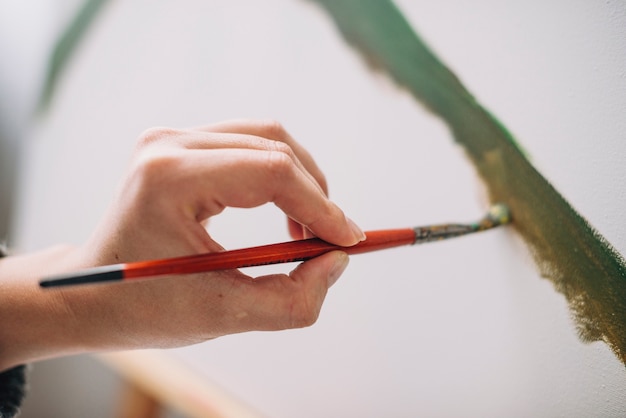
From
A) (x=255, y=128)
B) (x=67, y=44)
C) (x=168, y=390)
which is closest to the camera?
(x=255, y=128)

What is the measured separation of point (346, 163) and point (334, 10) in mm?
197

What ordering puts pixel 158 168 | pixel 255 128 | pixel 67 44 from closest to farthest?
pixel 158 168 < pixel 255 128 < pixel 67 44

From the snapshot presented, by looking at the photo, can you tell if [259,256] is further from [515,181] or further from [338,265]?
[515,181]

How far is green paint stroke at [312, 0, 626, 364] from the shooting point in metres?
0.43

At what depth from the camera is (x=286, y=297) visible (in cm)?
39

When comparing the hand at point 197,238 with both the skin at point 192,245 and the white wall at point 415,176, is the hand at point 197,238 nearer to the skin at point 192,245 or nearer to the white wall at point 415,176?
the skin at point 192,245

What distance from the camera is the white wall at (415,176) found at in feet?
1.45

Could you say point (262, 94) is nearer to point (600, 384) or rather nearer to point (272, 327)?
point (272, 327)

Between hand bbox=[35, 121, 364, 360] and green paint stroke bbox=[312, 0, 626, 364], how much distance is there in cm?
19

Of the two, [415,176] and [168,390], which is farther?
[168,390]

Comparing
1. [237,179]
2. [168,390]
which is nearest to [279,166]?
[237,179]

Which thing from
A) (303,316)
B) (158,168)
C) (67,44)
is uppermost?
(67,44)

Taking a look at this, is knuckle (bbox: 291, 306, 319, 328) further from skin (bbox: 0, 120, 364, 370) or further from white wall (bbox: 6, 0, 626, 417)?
white wall (bbox: 6, 0, 626, 417)

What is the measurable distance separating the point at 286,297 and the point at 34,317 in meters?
0.27
